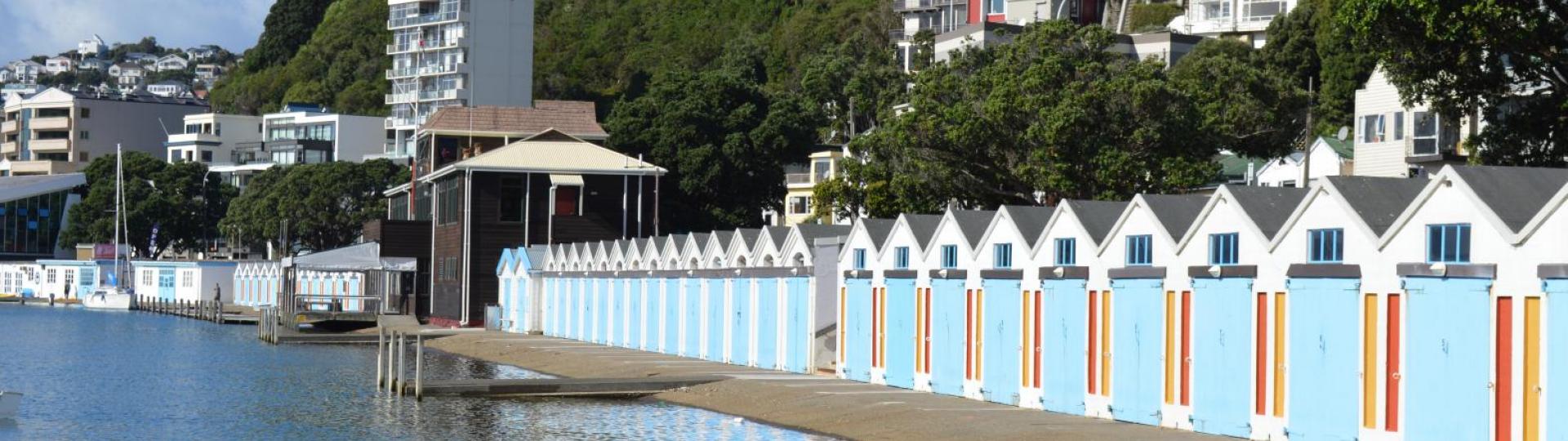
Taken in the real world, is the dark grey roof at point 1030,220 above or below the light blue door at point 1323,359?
above

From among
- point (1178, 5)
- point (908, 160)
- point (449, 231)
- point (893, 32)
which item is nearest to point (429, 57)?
point (893, 32)

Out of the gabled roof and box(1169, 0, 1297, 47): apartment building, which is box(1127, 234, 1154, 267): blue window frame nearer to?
the gabled roof

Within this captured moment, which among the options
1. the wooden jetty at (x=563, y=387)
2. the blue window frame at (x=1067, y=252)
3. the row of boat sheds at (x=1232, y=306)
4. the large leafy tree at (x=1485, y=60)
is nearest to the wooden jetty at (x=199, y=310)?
the wooden jetty at (x=563, y=387)

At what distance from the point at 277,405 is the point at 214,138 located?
150m

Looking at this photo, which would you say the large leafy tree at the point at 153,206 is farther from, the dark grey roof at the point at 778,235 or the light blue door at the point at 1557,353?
the light blue door at the point at 1557,353

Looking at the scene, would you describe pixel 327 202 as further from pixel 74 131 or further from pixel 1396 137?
pixel 1396 137

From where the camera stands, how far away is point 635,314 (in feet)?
195

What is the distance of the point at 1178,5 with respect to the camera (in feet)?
437

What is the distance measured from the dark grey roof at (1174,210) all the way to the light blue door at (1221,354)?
5.01 feet

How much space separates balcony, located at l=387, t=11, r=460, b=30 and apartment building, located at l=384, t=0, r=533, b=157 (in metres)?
0.07

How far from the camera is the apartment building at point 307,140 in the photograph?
17000cm

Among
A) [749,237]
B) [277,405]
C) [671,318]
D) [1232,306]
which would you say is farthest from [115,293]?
[1232,306]

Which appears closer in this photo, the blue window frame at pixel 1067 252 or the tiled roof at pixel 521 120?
the blue window frame at pixel 1067 252

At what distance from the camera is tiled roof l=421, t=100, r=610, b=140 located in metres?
90.9
